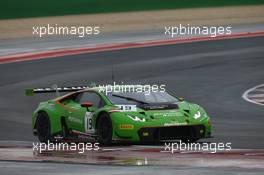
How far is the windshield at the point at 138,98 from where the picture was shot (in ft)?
52.1

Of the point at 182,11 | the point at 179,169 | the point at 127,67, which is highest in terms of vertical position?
the point at 182,11

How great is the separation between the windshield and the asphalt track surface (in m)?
1.15

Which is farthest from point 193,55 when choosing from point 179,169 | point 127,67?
point 179,169

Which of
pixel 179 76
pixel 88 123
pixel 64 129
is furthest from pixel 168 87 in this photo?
pixel 88 123

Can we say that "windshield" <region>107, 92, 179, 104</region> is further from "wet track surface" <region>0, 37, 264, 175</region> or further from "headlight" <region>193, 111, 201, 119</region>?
"wet track surface" <region>0, 37, 264, 175</region>

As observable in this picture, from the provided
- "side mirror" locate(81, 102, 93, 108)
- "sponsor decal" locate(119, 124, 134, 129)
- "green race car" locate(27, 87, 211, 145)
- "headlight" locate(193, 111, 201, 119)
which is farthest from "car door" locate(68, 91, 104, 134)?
"headlight" locate(193, 111, 201, 119)

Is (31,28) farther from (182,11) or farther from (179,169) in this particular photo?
(179,169)

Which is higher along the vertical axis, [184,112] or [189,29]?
[189,29]

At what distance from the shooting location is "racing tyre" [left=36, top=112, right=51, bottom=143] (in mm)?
17031

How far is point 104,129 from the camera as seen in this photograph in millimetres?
15555

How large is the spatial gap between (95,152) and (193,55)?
53.5 ft

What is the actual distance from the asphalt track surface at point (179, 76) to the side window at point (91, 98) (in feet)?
5.40

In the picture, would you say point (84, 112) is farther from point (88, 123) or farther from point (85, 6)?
point (85, 6)

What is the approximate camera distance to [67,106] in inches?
→ 661
